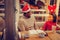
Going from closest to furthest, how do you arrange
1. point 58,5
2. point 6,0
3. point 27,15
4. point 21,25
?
1. point 6,0
2. point 21,25
3. point 27,15
4. point 58,5

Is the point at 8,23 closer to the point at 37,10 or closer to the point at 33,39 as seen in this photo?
the point at 33,39

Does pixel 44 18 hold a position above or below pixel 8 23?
below

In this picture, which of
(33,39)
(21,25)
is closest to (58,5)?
(21,25)

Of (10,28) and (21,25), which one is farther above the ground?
(10,28)

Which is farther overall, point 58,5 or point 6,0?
point 58,5

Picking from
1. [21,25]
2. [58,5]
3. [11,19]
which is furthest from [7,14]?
[58,5]

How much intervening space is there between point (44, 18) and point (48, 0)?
631 millimetres

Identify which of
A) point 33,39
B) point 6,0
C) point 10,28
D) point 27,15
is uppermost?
point 6,0

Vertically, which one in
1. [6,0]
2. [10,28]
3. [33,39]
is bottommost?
[33,39]

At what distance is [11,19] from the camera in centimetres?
68

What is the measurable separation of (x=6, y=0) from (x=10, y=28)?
0.14 meters

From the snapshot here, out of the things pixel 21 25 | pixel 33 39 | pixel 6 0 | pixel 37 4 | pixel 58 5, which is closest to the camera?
pixel 6 0

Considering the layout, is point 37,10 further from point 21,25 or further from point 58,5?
point 21,25

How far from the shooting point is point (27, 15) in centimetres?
320
